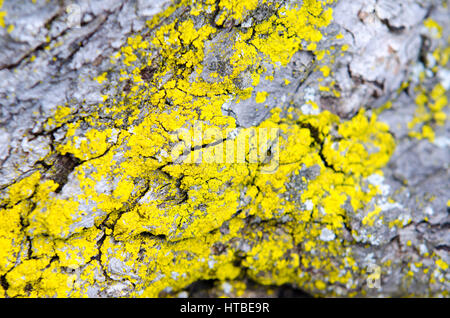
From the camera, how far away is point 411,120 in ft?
5.00

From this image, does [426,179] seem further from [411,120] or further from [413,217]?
[411,120]

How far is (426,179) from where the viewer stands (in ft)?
5.25

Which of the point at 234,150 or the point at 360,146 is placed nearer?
the point at 360,146

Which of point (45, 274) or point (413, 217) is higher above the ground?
point (413, 217)

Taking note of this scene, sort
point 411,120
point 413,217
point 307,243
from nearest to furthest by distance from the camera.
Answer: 1. point 411,120
2. point 413,217
3. point 307,243

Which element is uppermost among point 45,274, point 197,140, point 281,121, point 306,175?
point 281,121

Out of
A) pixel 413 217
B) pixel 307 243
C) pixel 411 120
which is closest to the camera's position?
pixel 411 120

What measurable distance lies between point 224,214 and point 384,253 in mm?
1036

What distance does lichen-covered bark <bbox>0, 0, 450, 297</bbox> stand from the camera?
4.97 ft

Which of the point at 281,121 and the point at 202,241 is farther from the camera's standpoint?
the point at 202,241

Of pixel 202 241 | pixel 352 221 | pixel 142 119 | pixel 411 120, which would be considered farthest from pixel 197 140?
pixel 411 120

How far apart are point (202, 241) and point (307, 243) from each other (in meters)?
0.70

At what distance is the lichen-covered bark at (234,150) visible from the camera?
1.52 m

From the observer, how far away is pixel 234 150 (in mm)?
1745
